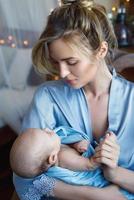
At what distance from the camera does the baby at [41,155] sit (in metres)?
1.13

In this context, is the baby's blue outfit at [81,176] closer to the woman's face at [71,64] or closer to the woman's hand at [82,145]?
the woman's hand at [82,145]

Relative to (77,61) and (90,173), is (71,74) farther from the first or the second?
(90,173)

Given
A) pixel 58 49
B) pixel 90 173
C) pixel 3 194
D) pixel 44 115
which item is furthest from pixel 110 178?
pixel 3 194

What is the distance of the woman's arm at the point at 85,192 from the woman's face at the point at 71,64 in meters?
0.34

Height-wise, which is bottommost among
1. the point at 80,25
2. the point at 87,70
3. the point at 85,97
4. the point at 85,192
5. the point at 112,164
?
the point at 85,192

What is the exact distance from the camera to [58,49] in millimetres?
1131

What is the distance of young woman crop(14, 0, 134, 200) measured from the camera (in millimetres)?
1122

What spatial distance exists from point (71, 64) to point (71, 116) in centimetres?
22

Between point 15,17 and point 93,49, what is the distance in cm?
123

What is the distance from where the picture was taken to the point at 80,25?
1.12m

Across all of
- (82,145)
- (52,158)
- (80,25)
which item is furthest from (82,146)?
(80,25)

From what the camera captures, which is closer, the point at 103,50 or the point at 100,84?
the point at 103,50

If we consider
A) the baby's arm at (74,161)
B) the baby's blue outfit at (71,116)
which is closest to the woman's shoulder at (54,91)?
the baby's blue outfit at (71,116)

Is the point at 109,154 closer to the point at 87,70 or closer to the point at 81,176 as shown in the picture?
the point at 81,176
